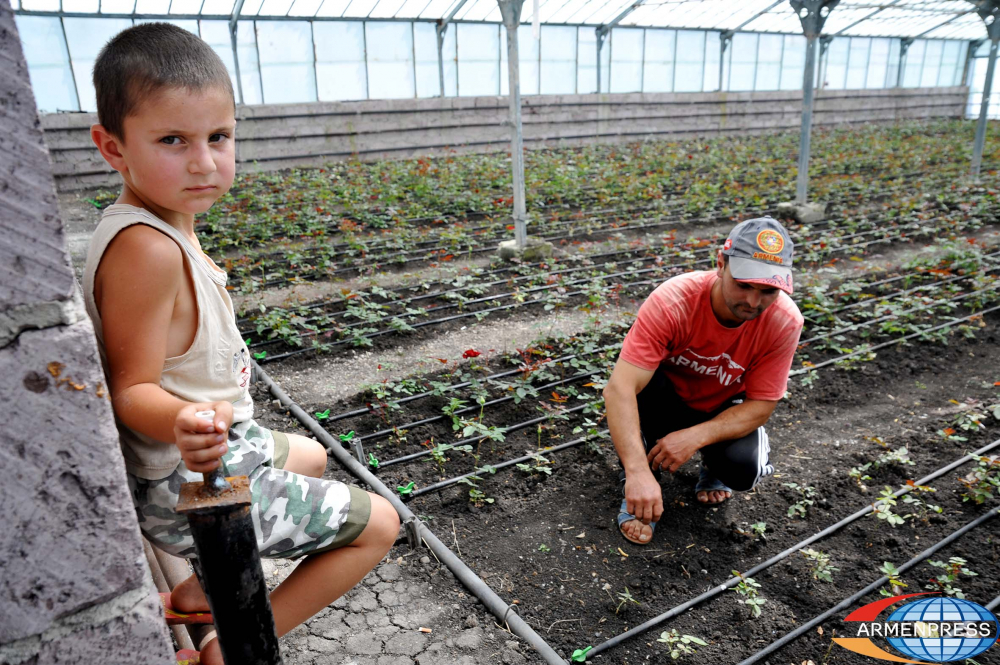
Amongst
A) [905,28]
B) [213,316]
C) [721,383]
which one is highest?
[905,28]

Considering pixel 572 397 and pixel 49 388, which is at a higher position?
pixel 49 388

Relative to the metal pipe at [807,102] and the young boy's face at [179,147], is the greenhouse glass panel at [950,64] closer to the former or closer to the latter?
the metal pipe at [807,102]

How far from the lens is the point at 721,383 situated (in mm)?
2564

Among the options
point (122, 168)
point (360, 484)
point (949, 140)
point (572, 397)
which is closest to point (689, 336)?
point (572, 397)

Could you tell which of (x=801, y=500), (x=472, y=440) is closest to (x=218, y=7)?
(x=472, y=440)

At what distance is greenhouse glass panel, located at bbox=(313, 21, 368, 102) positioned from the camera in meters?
12.3

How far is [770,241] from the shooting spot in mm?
2203

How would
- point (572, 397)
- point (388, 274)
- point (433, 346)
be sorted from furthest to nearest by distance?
1. point (388, 274)
2. point (433, 346)
3. point (572, 397)

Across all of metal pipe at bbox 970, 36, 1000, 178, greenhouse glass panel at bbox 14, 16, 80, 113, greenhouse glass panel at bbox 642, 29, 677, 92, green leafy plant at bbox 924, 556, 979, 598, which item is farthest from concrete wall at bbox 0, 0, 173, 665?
greenhouse glass panel at bbox 642, 29, 677, 92

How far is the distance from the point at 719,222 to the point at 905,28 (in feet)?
52.5

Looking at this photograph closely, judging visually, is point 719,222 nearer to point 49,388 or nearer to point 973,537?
point 973,537

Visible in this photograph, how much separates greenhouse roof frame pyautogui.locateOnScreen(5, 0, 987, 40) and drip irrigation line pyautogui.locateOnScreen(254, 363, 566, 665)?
26.6 ft

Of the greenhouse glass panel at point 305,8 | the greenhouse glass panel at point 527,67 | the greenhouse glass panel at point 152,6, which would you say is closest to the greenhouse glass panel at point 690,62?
the greenhouse glass panel at point 527,67

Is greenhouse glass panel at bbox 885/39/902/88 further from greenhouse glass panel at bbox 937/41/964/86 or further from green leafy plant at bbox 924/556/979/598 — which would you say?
green leafy plant at bbox 924/556/979/598
